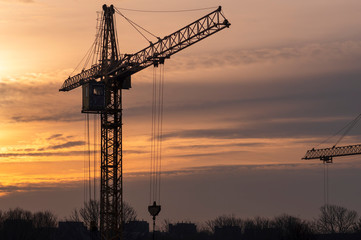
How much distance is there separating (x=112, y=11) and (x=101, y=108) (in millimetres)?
17999

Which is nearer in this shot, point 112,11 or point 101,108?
point 101,108

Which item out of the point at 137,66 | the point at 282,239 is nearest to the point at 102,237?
the point at 137,66

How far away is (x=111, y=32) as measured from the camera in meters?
119

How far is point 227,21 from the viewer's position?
330 ft

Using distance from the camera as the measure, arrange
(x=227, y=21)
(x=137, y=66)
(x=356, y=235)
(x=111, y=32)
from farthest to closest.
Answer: (x=356, y=235) < (x=111, y=32) < (x=137, y=66) < (x=227, y=21)

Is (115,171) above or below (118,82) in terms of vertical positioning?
below

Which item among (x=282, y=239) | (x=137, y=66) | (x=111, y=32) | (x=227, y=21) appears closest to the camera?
(x=227, y=21)

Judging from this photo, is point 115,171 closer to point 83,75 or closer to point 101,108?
point 101,108

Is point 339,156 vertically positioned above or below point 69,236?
above

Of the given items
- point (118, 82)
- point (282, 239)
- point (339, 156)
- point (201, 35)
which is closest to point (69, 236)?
point (282, 239)

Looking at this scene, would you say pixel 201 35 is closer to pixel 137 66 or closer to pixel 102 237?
pixel 137 66

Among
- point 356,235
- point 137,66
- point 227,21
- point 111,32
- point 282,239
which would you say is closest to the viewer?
point 227,21

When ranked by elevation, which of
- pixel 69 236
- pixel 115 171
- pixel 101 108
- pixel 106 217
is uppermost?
pixel 101 108

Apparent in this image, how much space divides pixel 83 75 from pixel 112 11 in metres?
13.3
